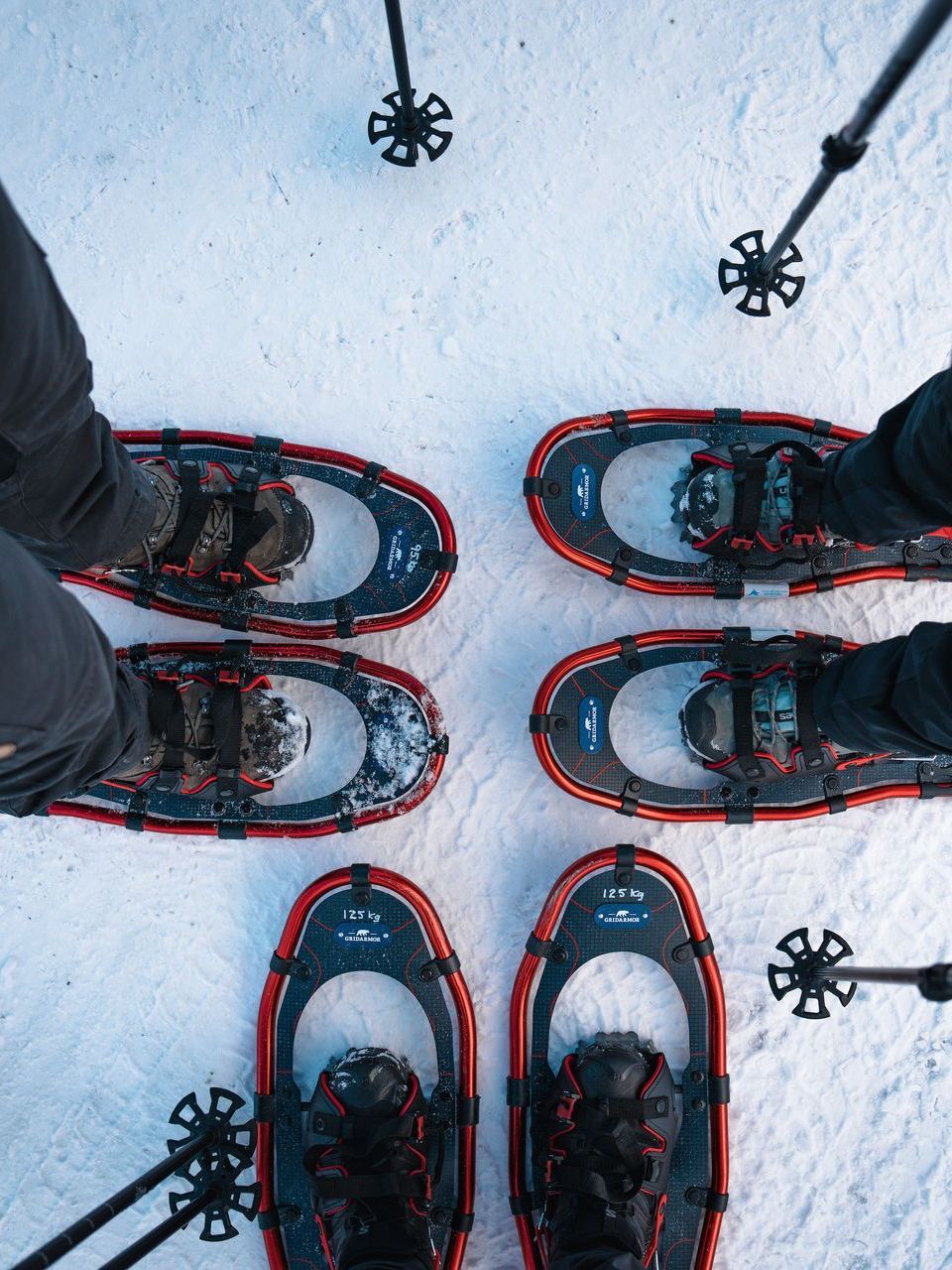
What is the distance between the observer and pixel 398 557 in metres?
Result: 2.43

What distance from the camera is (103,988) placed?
244cm

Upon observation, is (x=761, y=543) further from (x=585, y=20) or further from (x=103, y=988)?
(x=103, y=988)

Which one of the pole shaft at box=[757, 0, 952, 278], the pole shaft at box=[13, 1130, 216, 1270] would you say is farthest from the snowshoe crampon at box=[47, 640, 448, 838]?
the pole shaft at box=[757, 0, 952, 278]

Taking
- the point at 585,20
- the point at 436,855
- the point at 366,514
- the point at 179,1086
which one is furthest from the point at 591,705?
the point at 585,20

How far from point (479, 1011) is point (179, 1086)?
0.85m

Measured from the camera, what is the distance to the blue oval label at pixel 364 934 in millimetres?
2322

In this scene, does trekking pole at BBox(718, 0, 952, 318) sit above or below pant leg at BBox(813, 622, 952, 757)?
above

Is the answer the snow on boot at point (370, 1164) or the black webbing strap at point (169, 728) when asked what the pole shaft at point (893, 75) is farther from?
the snow on boot at point (370, 1164)

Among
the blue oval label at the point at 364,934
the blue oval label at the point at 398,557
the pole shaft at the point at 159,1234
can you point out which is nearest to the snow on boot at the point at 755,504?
the blue oval label at the point at 398,557

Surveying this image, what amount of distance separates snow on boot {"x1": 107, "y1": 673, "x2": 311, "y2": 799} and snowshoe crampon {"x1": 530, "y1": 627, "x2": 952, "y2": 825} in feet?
2.20

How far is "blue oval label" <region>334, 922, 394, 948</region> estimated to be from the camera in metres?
2.32

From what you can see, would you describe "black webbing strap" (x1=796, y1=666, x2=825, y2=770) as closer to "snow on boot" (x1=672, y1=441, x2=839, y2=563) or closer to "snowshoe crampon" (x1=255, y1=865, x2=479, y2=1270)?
"snow on boot" (x1=672, y1=441, x2=839, y2=563)

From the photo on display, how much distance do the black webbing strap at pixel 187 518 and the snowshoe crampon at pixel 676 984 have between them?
1281mm

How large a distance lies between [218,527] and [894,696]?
5.33ft
